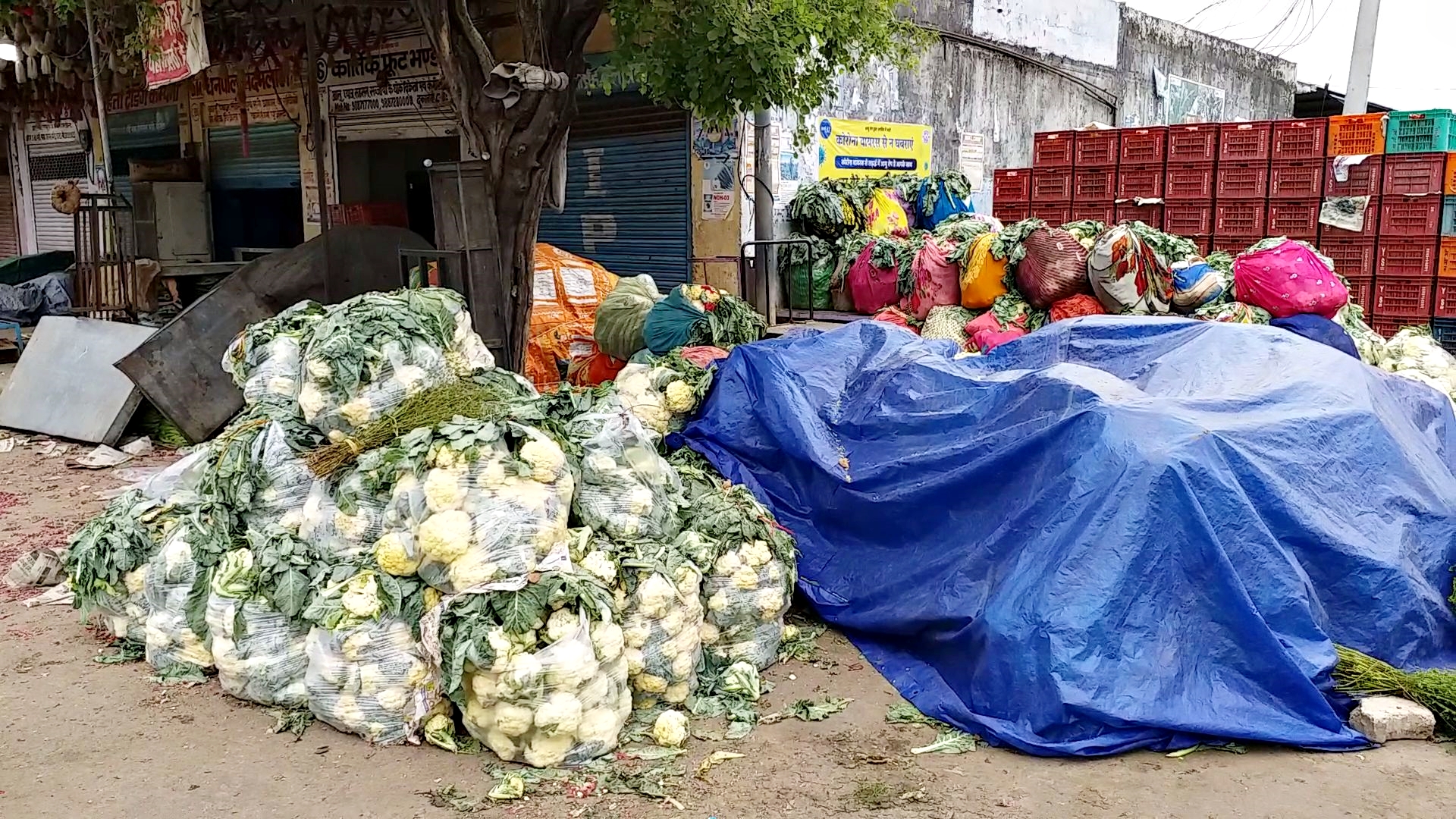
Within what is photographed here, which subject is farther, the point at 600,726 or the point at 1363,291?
the point at 1363,291

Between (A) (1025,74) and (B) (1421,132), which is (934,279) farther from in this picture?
(A) (1025,74)

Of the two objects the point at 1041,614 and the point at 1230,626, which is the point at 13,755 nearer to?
the point at 1041,614

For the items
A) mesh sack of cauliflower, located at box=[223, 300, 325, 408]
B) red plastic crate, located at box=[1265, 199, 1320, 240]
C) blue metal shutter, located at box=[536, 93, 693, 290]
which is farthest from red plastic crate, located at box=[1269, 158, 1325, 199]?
mesh sack of cauliflower, located at box=[223, 300, 325, 408]

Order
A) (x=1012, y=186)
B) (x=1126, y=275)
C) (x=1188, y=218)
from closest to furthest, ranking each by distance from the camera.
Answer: (x=1126, y=275) < (x=1188, y=218) < (x=1012, y=186)

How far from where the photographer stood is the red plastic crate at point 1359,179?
8.32 metres

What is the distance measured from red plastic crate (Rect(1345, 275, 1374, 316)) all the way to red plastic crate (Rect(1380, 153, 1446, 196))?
0.66 meters

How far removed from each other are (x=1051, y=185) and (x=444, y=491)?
7818 millimetres

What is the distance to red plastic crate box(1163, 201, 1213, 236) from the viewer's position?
371 inches

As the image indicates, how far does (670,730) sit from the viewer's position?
13.1 ft

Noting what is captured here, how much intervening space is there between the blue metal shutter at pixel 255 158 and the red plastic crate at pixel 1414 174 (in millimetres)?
11709

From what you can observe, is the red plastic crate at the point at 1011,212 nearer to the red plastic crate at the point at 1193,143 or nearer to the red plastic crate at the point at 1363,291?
the red plastic crate at the point at 1193,143

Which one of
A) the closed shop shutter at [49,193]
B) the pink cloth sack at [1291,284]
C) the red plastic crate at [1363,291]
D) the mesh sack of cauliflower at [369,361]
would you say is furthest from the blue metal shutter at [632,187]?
the closed shop shutter at [49,193]

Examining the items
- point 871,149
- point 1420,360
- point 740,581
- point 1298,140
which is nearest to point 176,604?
point 740,581

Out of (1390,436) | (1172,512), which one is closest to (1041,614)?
(1172,512)
